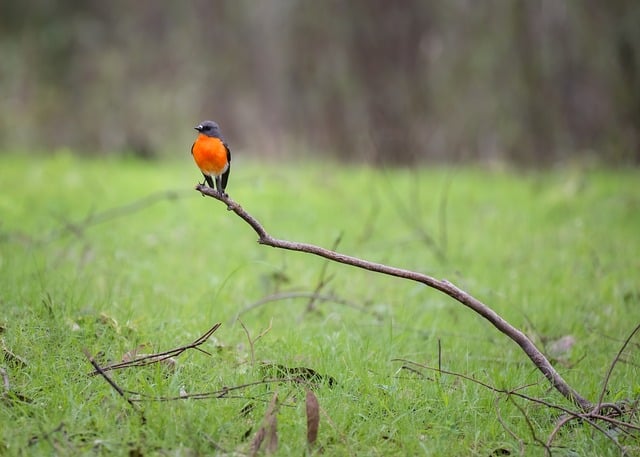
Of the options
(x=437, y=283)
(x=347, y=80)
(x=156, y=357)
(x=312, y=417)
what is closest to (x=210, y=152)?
(x=156, y=357)

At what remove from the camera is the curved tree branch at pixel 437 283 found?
8.85 feet

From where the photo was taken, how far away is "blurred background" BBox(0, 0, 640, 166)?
11.7 m

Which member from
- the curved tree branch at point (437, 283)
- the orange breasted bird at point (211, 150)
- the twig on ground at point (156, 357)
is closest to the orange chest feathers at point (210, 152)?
the orange breasted bird at point (211, 150)

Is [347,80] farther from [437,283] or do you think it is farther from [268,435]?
[268,435]

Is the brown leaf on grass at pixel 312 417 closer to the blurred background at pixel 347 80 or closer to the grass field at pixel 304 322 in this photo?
the grass field at pixel 304 322

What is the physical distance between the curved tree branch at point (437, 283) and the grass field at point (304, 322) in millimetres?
137

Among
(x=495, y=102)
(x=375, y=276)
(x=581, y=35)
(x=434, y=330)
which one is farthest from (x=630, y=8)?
(x=434, y=330)

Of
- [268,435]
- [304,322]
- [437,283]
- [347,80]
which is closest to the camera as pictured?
[268,435]

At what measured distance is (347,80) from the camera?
1438 centimetres

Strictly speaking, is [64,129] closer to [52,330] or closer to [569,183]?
[569,183]

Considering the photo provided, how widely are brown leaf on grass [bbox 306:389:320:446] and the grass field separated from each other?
0.06 meters

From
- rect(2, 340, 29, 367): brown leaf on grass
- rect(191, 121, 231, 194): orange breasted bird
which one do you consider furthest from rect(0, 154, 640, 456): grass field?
rect(191, 121, 231, 194): orange breasted bird

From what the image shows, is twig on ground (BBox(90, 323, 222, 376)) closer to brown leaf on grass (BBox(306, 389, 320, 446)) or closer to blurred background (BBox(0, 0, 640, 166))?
brown leaf on grass (BBox(306, 389, 320, 446))

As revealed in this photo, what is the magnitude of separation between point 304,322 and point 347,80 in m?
11.1
